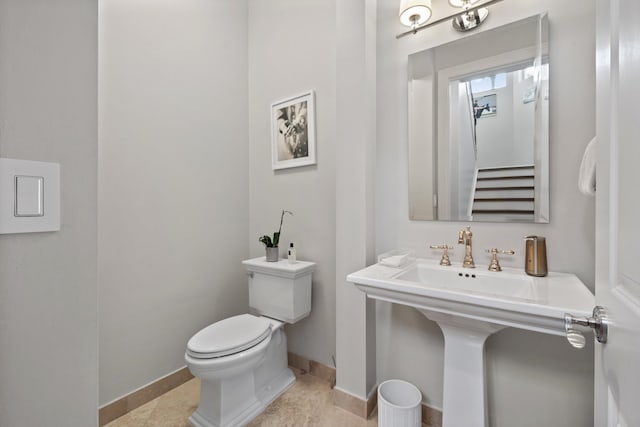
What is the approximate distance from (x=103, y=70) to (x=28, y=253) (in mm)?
1474

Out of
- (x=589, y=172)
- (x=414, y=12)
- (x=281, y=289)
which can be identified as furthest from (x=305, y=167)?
(x=589, y=172)

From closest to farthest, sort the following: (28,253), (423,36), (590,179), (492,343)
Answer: (28,253), (590,179), (492,343), (423,36)

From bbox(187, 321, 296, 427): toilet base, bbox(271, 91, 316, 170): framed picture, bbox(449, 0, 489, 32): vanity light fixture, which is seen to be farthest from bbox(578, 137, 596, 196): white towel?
bbox(187, 321, 296, 427): toilet base

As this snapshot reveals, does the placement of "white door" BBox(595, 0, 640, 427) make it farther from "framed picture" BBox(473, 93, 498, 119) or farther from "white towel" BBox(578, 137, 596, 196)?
"framed picture" BBox(473, 93, 498, 119)

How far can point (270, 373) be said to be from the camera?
1.71m

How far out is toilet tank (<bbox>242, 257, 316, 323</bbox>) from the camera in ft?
5.67

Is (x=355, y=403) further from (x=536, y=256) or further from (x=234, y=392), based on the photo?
(x=536, y=256)

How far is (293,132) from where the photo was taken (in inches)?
78.5

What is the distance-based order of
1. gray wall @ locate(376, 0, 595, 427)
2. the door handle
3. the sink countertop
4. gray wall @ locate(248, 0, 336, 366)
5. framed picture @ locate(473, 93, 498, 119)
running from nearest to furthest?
the door handle < the sink countertop < gray wall @ locate(376, 0, 595, 427) < framed picture @ locate(473, 93, 498, 119) < gray wall @ locate(248, 0, 336, 366)

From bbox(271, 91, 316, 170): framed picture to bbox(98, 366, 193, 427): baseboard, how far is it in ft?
5.23

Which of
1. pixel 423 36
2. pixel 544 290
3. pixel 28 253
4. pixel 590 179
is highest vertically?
pixel 423 36

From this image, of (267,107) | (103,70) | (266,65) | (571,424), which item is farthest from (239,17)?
(571,424)

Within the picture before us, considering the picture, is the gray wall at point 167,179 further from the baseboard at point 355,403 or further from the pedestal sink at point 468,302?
the pedestal sink at point 468,302

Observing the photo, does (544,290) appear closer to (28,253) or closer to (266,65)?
(28,253)
